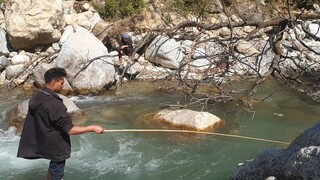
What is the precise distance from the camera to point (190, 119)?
7418mm

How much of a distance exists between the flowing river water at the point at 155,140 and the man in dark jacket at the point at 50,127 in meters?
1.37

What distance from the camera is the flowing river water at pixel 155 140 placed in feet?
19.2

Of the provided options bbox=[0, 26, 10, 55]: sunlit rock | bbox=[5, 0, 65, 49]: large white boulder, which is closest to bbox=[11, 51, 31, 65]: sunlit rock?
bbox=[0, 26, 10, 55]: sunlit rock

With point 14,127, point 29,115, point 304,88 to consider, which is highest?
point 29,115

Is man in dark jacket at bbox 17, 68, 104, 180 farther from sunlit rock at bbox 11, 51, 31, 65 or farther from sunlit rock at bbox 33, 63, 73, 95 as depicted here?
sunlit rock at bbox 11, 51, 31, 65

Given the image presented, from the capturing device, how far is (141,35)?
12.2 metres

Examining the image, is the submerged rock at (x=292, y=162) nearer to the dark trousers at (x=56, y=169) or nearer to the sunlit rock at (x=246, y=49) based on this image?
the dark trousers at (x=56, y=169)

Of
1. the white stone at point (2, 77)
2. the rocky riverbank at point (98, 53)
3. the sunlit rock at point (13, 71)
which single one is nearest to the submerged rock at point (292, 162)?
the rocky riverbank at point (98, 53)

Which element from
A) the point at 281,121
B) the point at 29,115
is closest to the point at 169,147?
the point at 281,121

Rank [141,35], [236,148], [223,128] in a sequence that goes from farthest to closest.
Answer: [141,35], [223,128], [236,148]

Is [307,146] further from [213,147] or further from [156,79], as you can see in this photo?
[156,79]

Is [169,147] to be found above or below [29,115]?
below

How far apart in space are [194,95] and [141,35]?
11.8ft

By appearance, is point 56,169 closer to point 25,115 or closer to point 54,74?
point 54,74
